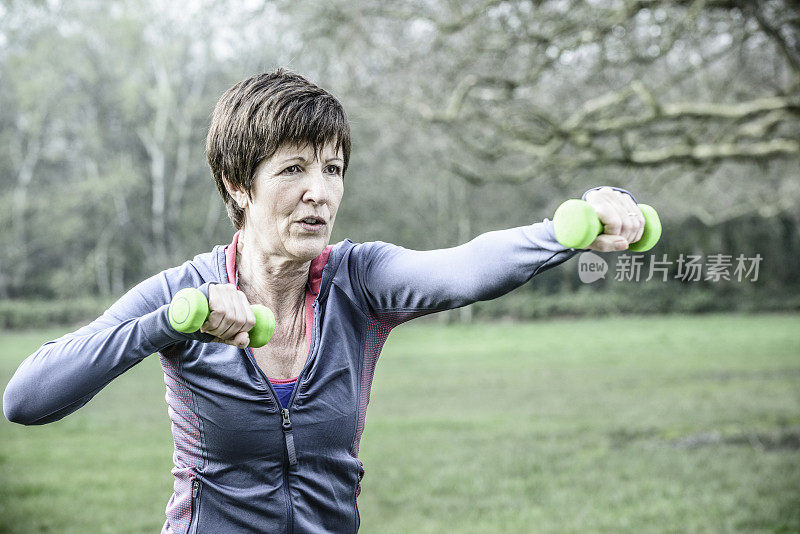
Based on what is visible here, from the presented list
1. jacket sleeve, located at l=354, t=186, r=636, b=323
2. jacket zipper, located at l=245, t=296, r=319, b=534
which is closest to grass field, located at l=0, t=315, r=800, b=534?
jacket zipper, located at l=245, t=296, r=319, b=534

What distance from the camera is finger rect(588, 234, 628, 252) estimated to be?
1707 millimetres

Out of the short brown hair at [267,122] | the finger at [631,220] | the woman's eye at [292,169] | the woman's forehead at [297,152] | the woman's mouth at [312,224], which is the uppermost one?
the short brown hair at [267,122]

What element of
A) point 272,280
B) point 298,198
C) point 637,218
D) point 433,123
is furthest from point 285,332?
point 433,123

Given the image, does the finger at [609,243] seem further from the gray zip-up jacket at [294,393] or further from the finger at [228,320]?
the finger at [228,320]

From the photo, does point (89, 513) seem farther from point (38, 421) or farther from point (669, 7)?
point (669, 7)

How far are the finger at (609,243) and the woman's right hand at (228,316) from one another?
2.39 ft

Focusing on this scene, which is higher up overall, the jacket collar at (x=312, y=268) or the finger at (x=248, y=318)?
the jacket collar at (x=312, y=268)

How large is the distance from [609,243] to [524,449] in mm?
8145

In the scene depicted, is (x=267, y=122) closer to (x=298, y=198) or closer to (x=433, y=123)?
(x=298, y=198)

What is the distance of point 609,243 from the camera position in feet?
5.60

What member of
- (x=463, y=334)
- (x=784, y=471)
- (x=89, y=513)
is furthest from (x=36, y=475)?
(x=463, y=334)

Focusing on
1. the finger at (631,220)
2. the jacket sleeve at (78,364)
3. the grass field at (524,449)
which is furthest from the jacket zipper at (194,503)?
the grass field at (524,449)

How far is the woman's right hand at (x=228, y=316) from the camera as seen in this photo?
67.1 inches

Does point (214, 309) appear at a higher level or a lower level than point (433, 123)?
lower
